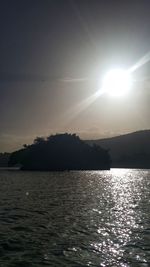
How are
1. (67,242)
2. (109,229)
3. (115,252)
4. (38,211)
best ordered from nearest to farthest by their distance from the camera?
(115,252), (67,242), (109,229), (38,211)

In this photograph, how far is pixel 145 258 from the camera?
2842 centimetres

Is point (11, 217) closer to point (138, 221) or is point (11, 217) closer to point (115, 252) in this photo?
point (138, 221)

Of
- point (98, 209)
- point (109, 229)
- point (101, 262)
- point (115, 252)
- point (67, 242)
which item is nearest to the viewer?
point (101, 262)

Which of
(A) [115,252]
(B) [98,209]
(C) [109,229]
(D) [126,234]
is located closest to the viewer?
→ (A) [115,252]

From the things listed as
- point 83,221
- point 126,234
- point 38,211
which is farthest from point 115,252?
point 38,211

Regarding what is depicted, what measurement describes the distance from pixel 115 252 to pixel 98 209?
1094 inches

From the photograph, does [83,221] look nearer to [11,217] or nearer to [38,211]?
[11,217]

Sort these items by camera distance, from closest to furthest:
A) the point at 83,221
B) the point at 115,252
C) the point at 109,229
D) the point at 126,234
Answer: the point at 115,252 → the point at 126,234 → the point at 109,229 → the point at 83,221

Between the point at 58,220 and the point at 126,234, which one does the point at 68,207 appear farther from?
the point at 126,234

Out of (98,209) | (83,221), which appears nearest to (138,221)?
(83,221)

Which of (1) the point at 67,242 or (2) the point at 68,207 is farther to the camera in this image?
(2) the point at 68,207

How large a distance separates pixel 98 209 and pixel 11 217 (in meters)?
15.2

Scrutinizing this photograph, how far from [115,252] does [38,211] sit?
25153mm

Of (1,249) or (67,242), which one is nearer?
(1,249)
